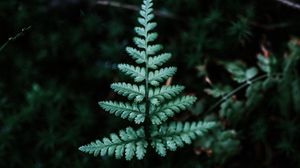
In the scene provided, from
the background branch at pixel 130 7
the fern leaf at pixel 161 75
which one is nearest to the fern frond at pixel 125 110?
the fern leaf at pixel 161 75

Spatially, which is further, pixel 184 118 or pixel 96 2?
pixel 96 2

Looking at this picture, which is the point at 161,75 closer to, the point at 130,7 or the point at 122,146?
the point at 122,146

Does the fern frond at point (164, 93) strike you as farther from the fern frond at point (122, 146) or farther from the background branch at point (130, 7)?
the background branch at point (130, 7)

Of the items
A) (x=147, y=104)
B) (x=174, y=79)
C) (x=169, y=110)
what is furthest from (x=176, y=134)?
(x=174, y=79)

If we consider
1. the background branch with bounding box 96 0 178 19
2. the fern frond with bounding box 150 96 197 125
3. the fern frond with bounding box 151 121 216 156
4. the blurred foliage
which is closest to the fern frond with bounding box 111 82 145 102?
the fern frond with bounding box 150 96 197 125

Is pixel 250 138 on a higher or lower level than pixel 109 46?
lower

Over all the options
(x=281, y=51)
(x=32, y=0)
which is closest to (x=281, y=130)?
(x=281, y=51)

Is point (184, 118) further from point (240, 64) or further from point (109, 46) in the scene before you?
point (109, 46)
